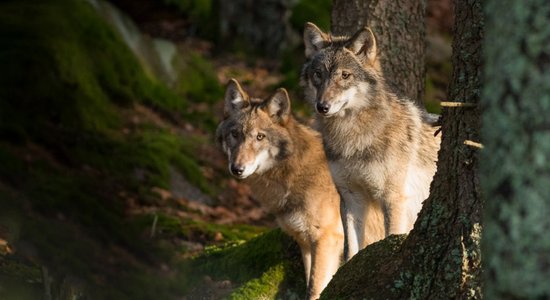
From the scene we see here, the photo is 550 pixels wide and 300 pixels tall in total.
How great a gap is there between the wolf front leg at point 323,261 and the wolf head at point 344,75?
1.18 meters

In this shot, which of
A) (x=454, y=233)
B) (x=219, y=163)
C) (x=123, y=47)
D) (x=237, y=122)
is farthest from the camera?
(x=123, y=47)

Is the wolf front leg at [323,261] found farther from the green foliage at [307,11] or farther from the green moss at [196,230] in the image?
the green foliage at [307,11]

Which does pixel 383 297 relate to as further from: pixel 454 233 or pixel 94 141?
pixel 94 141

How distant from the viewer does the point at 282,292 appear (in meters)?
9.12

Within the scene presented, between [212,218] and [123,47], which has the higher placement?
[123,47]

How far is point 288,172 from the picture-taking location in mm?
8836

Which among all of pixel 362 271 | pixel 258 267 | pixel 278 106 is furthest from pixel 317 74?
pixel 362 271

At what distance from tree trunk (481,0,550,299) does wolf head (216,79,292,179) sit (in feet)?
17.7

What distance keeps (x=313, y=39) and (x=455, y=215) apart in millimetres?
3360

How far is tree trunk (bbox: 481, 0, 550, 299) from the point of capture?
3.19 meters

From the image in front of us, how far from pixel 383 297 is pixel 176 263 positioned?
15.4 feet

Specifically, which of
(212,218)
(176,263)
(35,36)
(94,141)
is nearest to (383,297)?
(176,263)

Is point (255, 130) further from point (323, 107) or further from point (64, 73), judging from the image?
point (64, 73)

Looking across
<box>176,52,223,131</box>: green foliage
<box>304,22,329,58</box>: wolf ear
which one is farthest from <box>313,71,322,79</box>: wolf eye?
<box>176,52,223,131</box>: green foliage
